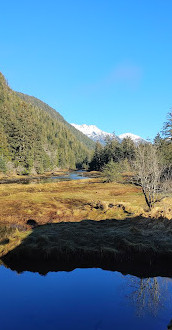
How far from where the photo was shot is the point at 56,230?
1617 centimetres

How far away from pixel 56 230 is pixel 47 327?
9.38m

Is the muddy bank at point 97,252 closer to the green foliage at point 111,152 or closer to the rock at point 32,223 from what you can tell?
the rock at point 32,223

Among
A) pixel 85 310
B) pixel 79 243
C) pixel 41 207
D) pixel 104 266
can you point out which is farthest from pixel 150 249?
pixel 41 207

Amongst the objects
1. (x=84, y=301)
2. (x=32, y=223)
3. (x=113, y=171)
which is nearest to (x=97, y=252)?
(x=84, y=301)

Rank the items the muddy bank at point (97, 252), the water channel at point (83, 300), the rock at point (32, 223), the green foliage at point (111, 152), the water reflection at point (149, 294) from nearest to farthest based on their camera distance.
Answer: the water channel at point (83, 300) → the water reflection at point (149, 294) → the muddy bank at point (97, 252) → the rock at point (32, 223) → the green foliage at point (111, 152)

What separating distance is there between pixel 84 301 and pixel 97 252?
4210 millimetres

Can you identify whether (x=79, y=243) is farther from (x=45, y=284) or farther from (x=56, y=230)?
(x=45, y=284)

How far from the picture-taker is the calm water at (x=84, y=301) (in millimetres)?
7082

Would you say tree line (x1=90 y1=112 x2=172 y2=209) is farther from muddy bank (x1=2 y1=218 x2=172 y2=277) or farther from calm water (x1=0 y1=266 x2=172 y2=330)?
calm water (x1=0 y1=266 x2=172 y2=330)

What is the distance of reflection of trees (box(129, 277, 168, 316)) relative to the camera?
8.01m

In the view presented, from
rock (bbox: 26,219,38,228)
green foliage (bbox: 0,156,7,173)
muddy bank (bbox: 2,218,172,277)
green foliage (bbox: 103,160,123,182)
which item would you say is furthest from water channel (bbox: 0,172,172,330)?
green foliage (bbox: 0,156,7,173)

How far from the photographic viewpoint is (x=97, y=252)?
1248 cm

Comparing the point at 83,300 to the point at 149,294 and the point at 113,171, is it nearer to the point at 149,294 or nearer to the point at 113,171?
the point at 149,294

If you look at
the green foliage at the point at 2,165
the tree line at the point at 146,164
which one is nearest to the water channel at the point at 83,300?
the tree line at the point at 146,164
